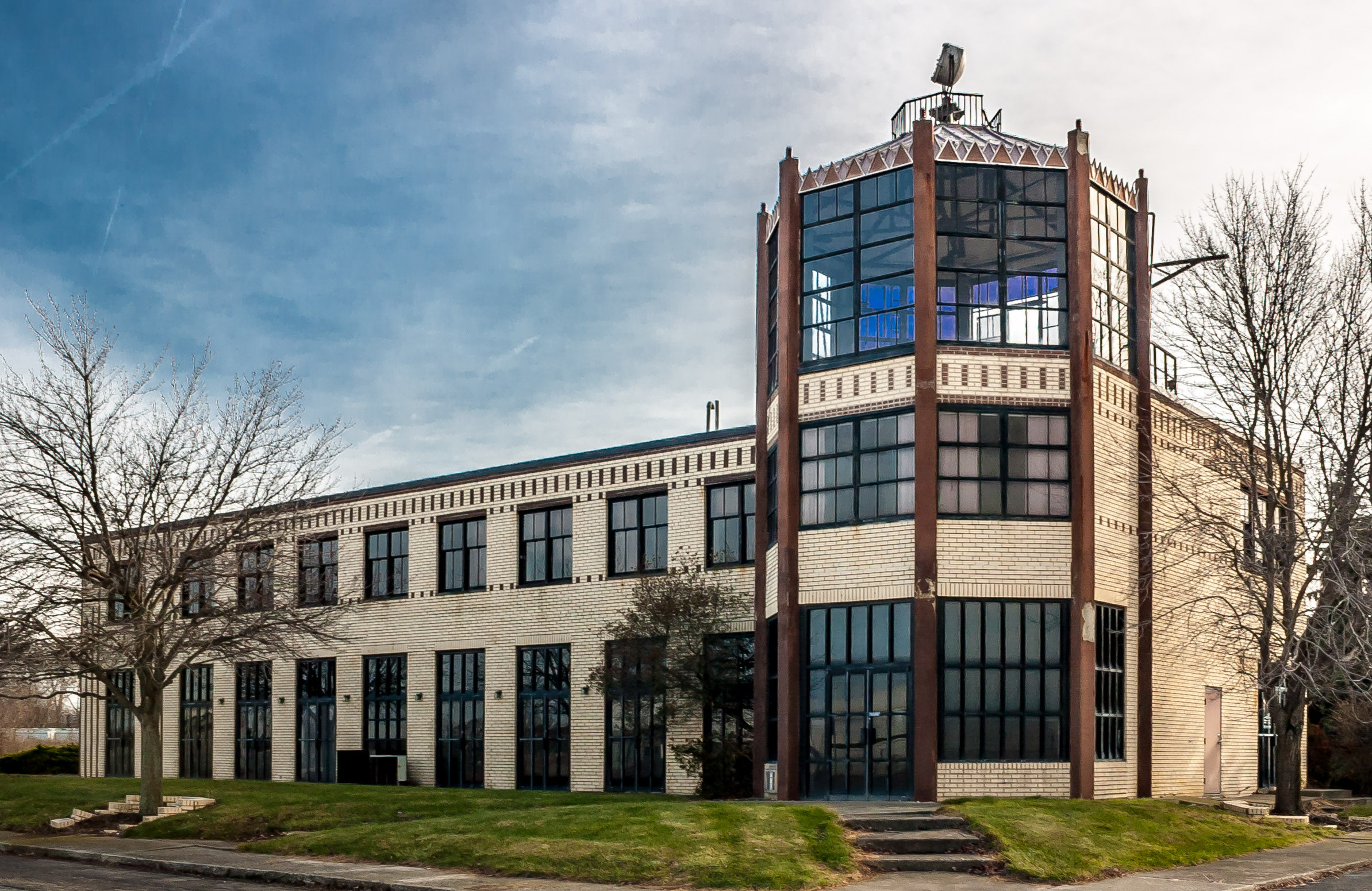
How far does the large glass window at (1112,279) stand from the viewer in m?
27.1

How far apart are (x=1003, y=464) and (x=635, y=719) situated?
443 inches

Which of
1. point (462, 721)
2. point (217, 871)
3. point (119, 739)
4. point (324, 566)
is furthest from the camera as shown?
point (119, 739)

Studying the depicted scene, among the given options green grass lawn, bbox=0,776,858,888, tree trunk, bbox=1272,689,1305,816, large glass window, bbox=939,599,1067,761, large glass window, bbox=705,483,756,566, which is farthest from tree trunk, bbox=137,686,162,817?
tree trunk, bbox=1272,689,1305,816

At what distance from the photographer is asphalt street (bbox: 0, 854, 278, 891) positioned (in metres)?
18.1

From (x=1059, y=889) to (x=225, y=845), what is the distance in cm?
1293

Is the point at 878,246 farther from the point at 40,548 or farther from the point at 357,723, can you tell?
the point at 357,723

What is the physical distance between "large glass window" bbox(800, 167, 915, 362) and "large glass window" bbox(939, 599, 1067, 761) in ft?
16.8

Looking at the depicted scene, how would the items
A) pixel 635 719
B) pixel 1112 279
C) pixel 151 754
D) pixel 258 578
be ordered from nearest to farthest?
pixel 151 754 < pixel 1112 279 < pixel 258 578 < pixel 635 719

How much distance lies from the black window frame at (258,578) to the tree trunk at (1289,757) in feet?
62.1

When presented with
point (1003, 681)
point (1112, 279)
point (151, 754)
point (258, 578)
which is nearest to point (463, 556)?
point (258, 578)

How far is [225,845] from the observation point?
900 inches

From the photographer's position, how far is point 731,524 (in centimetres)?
3144

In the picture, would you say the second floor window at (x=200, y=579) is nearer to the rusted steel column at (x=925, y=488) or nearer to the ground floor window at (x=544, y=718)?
the ground floor window at (x=544, y=718)

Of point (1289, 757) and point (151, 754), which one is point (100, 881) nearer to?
point (151, 754)
